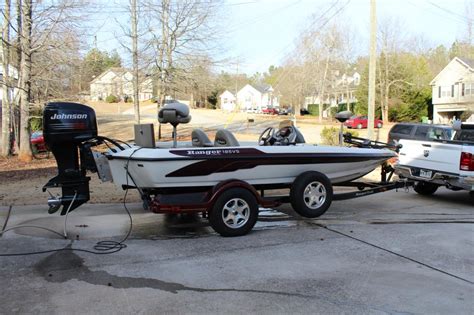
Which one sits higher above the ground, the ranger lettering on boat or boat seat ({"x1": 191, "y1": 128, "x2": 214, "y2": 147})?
boat seat ({"x1": 191, "y1": 128, "x2": 214, "y2": 147})

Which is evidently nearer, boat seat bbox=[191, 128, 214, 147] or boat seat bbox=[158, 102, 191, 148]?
boat seat bbox=[158, 102, 191, 148]

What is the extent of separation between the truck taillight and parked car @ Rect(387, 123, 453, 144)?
28.7 feet

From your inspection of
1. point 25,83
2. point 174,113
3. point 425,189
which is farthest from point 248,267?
point 25,83

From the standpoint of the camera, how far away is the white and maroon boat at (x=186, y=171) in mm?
6258

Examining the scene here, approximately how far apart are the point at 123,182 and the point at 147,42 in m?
17.4

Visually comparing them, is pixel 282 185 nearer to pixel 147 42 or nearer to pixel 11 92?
pixel 11 92

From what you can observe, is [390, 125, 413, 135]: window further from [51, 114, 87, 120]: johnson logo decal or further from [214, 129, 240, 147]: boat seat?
[51, 114, 87, 120]: johnson logo decal

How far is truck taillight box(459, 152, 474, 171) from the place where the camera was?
28.0ft

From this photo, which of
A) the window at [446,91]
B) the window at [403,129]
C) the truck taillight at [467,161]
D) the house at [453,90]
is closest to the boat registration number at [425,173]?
the truck taillight at [467,161]

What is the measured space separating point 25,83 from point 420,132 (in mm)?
14152

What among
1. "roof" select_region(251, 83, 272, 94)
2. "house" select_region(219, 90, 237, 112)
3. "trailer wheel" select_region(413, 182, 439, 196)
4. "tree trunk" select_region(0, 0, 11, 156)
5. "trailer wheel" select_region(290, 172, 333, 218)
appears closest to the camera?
"trailer wheel" select_region(290, 172, 333, 218)

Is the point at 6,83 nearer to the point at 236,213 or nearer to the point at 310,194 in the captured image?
the point at 236,213

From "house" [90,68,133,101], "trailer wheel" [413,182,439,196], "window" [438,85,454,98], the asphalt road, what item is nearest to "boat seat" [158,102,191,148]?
the asphalt road

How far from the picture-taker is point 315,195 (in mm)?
7367
